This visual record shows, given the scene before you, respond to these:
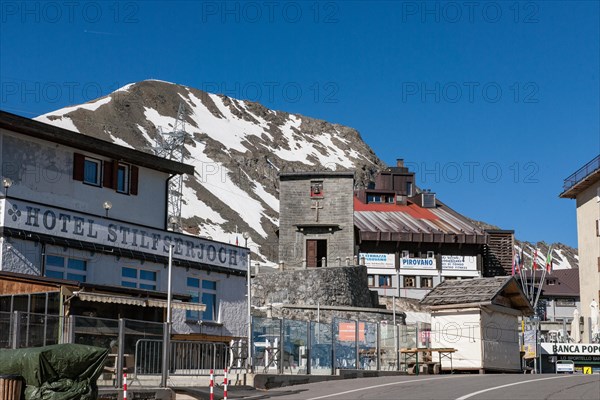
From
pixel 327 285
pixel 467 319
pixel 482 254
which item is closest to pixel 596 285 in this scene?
pixel 482 254

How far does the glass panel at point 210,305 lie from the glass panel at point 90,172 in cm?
582

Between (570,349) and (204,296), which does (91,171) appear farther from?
(570,349)

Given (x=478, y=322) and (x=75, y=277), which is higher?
(x=75, y=277)

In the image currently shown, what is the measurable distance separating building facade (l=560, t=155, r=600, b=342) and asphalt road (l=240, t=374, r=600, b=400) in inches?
1671

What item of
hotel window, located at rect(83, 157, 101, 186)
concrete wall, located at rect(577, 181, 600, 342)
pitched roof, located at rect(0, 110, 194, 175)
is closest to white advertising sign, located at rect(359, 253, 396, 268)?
concrete wall, located at rect(577, 181, 600, 342)

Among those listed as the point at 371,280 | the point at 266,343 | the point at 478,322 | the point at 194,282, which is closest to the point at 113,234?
the point at 194,282

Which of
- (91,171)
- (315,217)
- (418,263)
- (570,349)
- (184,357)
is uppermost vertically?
(315,217)

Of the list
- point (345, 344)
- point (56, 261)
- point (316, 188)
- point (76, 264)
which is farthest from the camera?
point (316, 188)

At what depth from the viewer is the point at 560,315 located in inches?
3676

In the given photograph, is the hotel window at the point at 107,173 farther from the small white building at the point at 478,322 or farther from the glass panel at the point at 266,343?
the small white building at the point at 478,322

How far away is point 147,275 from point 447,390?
42.0 feet

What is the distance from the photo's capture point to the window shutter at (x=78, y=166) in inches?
1250

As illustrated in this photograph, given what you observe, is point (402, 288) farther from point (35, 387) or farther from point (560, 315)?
point (35, 387)

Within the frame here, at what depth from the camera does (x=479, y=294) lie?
1371 inches
